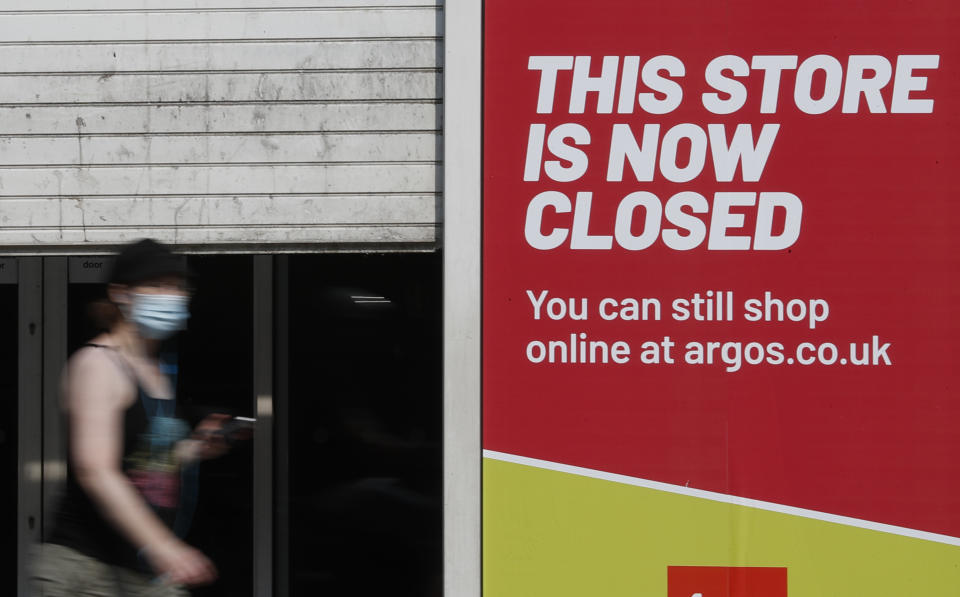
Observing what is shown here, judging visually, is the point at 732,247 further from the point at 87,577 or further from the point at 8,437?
the point at 8,437

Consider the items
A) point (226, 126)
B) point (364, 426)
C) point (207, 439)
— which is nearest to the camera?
point (207, 439)

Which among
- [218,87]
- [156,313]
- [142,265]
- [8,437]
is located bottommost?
[8,437]

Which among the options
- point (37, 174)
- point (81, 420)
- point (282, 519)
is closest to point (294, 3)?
point (37, 174)

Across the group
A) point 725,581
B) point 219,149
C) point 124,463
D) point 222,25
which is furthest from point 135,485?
point 725,581

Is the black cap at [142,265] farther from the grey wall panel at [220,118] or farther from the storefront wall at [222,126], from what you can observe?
the grey wall panel at [220,118]

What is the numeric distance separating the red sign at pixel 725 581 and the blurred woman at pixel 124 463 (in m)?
1.72

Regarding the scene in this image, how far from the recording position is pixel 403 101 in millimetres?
3930

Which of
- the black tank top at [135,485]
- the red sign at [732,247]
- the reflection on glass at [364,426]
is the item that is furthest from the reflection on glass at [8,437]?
the red sign at [732,247]

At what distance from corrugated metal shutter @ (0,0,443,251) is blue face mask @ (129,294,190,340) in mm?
931

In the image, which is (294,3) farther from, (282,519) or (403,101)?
(282,519)

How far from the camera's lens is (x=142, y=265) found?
2979 mm

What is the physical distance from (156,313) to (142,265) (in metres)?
0.15

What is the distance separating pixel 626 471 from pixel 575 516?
248mm

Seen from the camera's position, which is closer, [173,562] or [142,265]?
[173,562]
